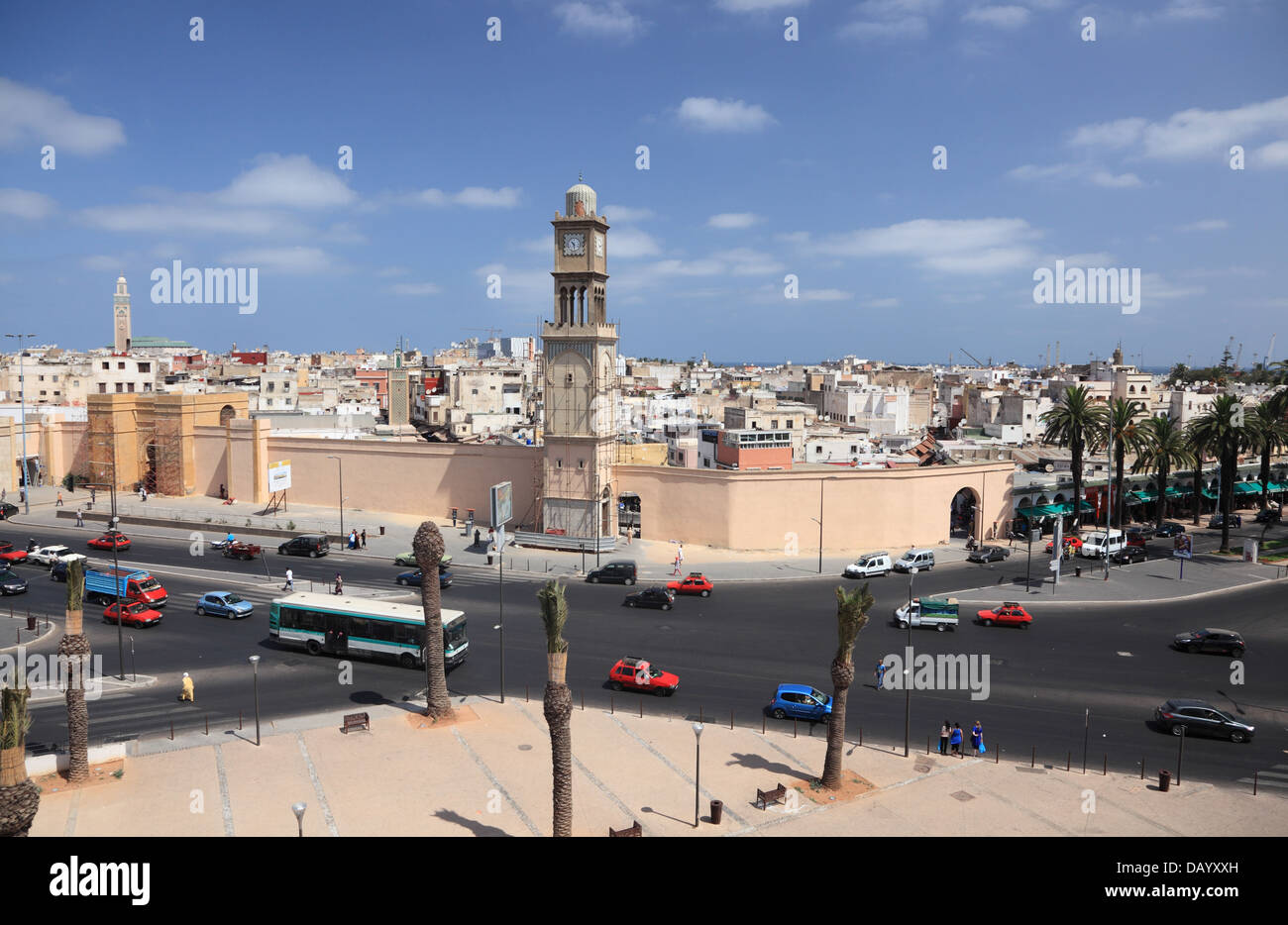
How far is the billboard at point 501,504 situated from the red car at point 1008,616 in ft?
79.3

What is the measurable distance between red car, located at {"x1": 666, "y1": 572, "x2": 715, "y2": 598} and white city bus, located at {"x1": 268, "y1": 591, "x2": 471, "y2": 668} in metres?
12.6

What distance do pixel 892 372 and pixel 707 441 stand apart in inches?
3826

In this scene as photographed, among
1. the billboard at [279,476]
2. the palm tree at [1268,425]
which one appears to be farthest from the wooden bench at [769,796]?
the palm tree at [1268,425]

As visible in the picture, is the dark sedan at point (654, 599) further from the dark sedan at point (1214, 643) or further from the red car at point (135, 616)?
the dark sedan at point (1214, 643)

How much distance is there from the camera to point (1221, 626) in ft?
120

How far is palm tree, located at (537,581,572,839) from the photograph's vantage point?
721 inches

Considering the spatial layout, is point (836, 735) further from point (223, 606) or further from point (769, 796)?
point (223, 606)

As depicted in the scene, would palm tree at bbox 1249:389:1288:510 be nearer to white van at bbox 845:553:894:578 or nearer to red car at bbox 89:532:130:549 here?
white van at bbox 845:553:894:578

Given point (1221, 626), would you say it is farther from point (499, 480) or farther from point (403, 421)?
point (403, 421)

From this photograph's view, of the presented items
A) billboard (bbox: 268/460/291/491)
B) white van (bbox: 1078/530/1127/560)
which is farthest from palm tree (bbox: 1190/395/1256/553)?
billboard (bbox: 268/460/291/491)

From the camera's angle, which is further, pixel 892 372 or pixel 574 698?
pixel 892 372

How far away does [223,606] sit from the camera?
117 ft
